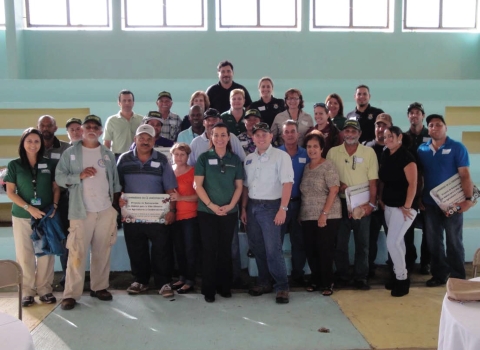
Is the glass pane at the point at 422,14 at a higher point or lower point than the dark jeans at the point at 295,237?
higher

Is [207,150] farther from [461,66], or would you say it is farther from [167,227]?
[461,66]

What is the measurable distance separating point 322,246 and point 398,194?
886 mm

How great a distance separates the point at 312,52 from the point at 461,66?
3251 mm

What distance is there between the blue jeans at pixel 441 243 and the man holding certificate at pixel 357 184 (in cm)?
68

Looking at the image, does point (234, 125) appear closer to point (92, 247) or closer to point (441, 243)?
point (92, 247)

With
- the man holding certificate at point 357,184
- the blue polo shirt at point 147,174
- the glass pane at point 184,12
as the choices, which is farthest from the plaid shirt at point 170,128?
the glass pane at point 184,12

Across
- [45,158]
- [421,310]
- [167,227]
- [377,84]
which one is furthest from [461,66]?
[45,158]

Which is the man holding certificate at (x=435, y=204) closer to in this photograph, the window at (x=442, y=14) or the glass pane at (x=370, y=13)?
the glass pane at (x=370, y=13)

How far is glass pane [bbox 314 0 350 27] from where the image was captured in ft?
31.6


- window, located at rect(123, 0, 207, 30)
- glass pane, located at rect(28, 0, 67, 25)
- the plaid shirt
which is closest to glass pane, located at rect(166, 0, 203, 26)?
window, located at rect(123, 0, 207, 30)

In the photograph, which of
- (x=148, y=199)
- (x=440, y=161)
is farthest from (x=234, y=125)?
(x=440, y=161)

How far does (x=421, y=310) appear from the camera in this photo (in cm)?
407

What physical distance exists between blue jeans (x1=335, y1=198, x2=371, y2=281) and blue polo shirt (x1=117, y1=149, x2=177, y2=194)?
1744mm

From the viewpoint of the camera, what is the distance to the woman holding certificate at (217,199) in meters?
4.23
